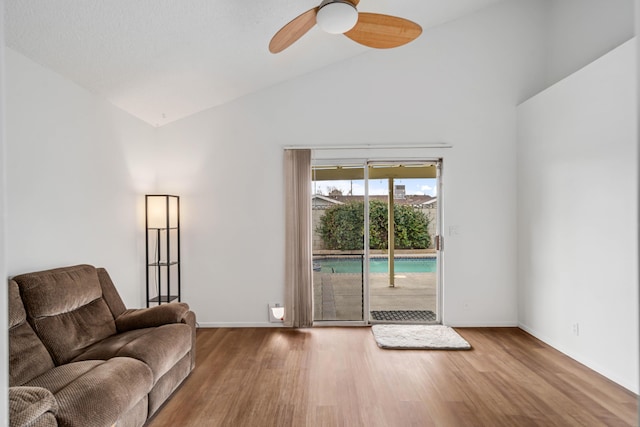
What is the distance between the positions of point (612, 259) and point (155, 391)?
365 centimetres

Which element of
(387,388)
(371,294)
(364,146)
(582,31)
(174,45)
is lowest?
(387,388)

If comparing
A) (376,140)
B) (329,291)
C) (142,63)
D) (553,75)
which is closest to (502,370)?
(329,291)

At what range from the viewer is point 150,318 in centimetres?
288

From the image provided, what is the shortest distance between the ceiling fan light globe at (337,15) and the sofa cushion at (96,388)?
2.37 m

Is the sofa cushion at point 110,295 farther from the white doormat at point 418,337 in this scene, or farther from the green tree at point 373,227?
the white doormat at point 418,337

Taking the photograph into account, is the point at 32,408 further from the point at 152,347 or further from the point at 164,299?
the point at 164,299

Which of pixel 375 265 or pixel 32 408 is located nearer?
pixel 32 408

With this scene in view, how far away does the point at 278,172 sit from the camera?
4352 mm

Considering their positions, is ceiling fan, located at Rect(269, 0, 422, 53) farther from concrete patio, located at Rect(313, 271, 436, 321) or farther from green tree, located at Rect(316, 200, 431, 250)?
concrete patio, located at Rect(313, 271, 436, 321)

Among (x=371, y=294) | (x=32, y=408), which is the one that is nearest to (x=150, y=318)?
(x=32, y=408)

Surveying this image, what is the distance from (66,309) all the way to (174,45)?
2.18 m

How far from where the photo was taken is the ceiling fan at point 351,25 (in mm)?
2029

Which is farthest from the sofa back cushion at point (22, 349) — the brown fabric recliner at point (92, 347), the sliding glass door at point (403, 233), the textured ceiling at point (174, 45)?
the sliding glass door at point (403, 233)

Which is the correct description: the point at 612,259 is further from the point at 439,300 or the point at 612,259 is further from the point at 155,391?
the point at 155,391
